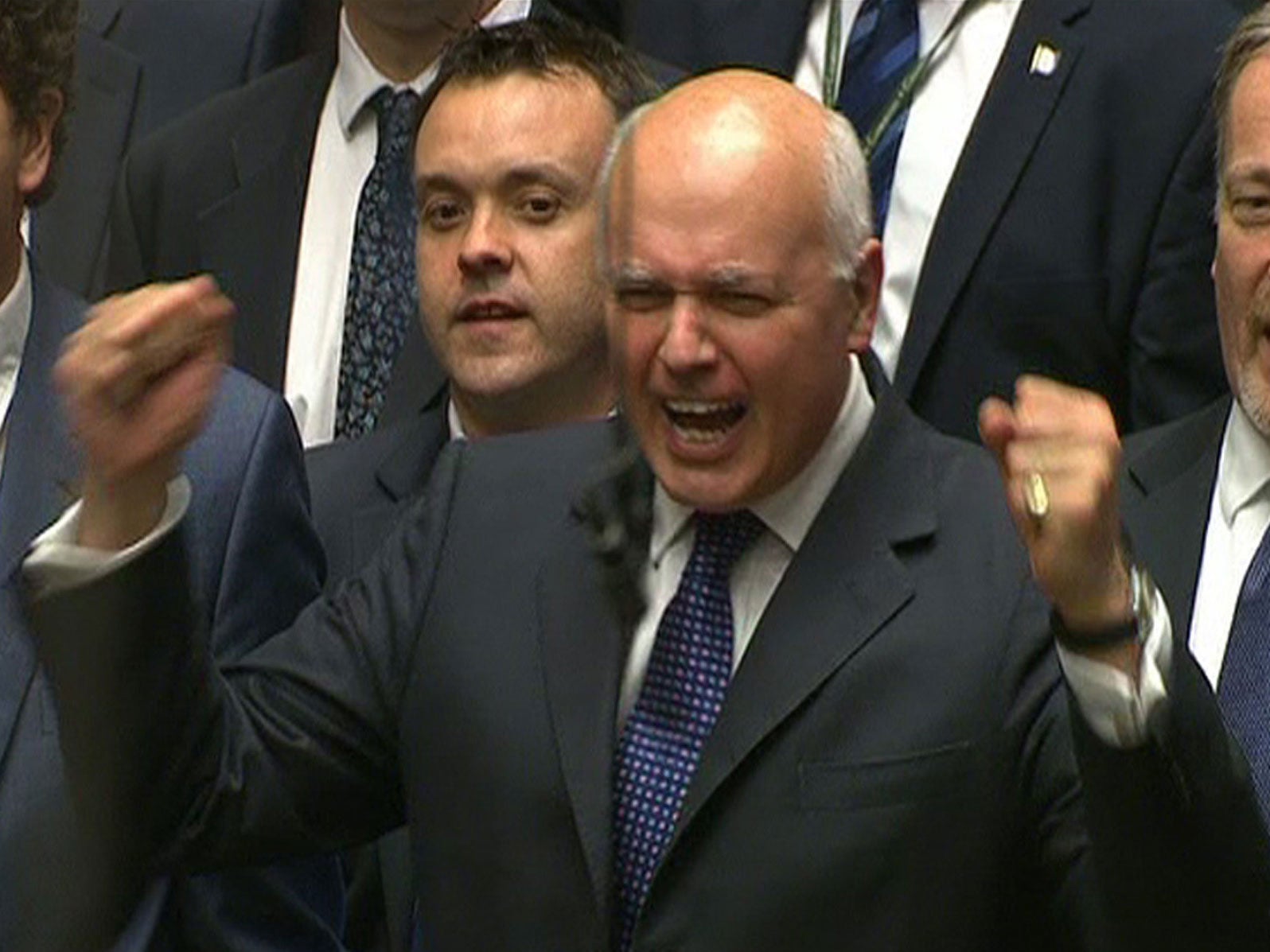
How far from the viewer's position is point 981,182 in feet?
11.0

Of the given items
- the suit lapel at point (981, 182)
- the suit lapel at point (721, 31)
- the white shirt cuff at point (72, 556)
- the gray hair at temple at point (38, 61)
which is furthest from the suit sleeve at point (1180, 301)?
the white shirt cuff at point (72, 556)

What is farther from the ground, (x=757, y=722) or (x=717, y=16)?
(x=717, y=16)

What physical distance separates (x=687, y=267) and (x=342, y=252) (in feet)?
2.82

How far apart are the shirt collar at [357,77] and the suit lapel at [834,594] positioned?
90 cm

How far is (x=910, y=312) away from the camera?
3.34 meters

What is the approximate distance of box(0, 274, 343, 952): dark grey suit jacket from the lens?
291 cm

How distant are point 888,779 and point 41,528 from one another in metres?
0.60

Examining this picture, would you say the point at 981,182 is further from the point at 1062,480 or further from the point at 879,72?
the point at 1062,480

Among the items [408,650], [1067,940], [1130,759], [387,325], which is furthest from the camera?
[387,325]

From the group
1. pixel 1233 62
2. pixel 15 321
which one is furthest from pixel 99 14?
pixel 1233 62

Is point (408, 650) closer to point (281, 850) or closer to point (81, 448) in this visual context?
point (281, 850)

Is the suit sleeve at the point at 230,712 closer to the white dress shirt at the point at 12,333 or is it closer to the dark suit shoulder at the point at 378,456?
the white dress shirt at the point at 12,333

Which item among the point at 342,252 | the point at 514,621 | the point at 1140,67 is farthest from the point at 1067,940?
the point at 342,252

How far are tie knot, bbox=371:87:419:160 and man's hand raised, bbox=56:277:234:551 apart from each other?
1.13 meters
